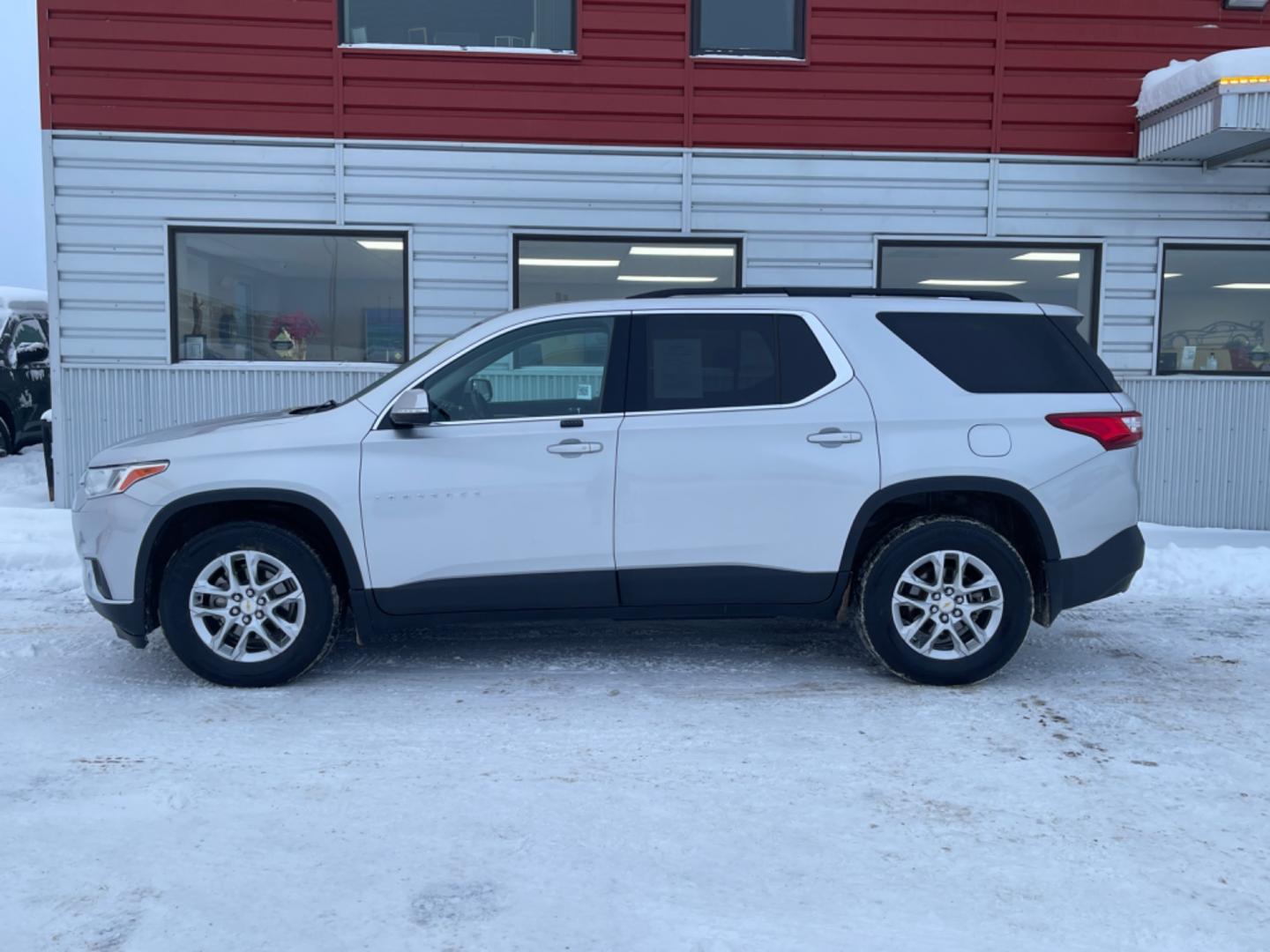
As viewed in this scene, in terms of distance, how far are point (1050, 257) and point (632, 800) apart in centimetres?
805

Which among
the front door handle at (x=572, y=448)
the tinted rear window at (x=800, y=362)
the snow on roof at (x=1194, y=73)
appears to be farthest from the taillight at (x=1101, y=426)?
the snow on roof at (x=1194, y=73)

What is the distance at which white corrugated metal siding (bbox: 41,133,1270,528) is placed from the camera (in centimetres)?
952

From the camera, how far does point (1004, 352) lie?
209 inches

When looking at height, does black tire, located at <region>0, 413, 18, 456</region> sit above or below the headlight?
below

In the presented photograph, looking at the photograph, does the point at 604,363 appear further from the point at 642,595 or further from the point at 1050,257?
the point at 1050,257

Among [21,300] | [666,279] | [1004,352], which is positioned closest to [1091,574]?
[1004,352]

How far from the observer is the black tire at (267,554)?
5.00 meters

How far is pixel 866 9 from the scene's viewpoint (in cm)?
969

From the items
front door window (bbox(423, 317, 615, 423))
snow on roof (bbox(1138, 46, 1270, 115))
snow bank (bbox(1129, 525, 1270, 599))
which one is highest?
snow on roof (bbox(1138, 46, 1270, 115))

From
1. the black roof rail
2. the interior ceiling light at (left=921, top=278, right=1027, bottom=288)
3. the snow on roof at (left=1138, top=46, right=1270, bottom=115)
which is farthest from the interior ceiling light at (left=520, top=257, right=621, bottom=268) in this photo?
the snow on roof at (left=1138, top=46, right=1270, bottom=115)

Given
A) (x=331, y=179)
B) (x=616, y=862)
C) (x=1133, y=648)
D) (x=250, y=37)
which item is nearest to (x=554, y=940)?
(x=616, y=862)

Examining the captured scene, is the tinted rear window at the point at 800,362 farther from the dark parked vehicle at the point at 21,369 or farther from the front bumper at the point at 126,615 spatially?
the dark parked vehicle at the point at 21,369

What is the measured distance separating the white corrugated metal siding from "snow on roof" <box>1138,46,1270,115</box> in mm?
661

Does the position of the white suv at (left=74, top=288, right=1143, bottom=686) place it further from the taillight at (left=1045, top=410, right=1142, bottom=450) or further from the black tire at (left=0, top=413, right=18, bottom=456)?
the black tire at (left=0, top=413, right=18, bottom=456)
